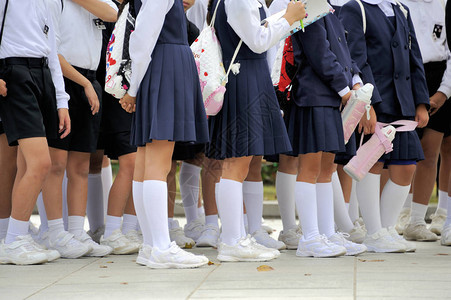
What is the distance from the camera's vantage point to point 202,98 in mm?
4652

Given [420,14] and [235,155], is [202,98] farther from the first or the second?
[420,14]

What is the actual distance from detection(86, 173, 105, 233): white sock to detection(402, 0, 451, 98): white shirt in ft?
9.70

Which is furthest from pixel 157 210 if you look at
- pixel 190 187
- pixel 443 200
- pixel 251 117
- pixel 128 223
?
pixel 443 200

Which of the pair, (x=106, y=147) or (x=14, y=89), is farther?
(x=106, y=147)

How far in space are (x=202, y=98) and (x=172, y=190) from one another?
158 cm

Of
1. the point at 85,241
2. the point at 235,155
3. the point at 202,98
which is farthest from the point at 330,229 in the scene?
the point at 85,241

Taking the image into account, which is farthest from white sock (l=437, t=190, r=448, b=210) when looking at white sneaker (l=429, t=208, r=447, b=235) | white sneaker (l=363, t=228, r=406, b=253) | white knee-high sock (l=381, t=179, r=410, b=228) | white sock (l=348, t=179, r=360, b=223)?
white sneaker (l=363, t=228, r=406, b=253)

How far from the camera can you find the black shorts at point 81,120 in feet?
17.5

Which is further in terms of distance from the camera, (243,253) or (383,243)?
(383,243)

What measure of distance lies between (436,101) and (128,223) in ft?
9.03

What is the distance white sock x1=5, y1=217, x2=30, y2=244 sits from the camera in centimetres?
483

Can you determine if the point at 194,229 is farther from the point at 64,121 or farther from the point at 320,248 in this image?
the point at 64,121

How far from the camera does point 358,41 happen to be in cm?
538

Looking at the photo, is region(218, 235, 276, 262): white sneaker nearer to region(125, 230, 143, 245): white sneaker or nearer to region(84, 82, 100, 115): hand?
region(125, 230, 143, 245): white sneaker
